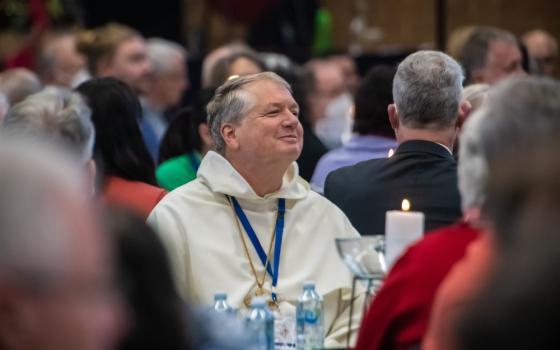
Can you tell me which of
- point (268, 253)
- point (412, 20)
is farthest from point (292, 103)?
point (412, 20)

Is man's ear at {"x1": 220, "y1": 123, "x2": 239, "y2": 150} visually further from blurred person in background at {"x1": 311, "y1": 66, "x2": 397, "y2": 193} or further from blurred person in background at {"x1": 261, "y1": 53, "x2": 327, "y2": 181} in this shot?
blurred person in background at {"x1": 261, "y1": 53, "x2": 327, "y2": 181}

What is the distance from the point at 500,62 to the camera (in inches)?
293

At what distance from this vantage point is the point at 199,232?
4.59m

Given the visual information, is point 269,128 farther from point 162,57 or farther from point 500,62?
point 162,57

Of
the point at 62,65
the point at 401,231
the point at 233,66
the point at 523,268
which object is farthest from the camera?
the point at 62,65

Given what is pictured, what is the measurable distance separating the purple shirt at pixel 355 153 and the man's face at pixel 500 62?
1.50 meters

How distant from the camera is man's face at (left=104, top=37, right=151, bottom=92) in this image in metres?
8.06

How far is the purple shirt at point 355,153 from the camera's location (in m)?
6.00

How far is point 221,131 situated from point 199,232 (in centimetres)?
48

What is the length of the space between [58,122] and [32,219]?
2362 mm

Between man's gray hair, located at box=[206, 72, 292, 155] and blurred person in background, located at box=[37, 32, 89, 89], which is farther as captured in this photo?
blurred person in background, located at box=[37, 32, 89, 89]

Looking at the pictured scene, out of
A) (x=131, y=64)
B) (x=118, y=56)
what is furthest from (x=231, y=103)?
(x=118, y=56)

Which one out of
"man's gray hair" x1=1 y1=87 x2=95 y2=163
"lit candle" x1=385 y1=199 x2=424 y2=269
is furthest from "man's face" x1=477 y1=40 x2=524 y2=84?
"lit candle" x1=385 y1=199 x2=424 y2=269

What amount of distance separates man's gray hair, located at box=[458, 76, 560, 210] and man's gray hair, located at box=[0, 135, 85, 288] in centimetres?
105
